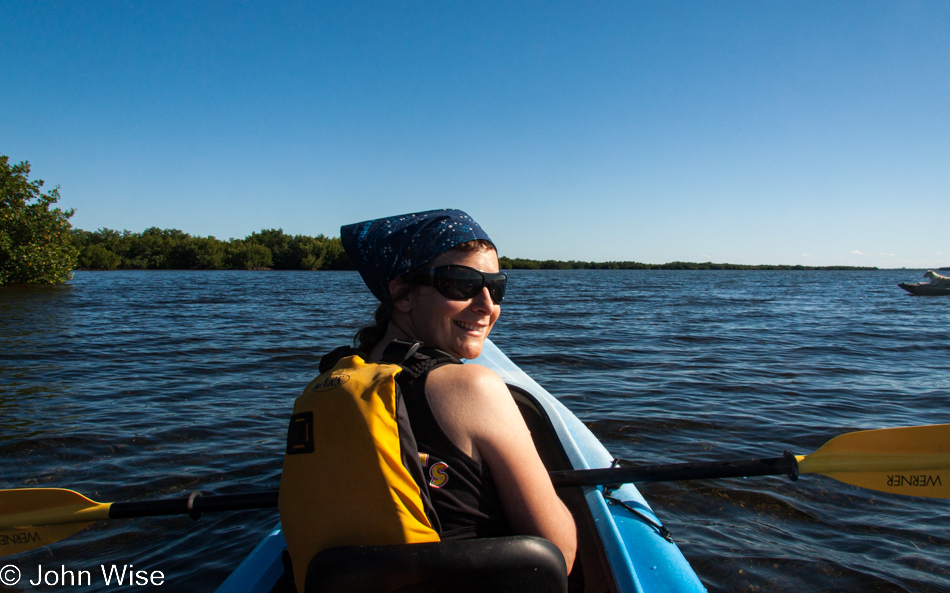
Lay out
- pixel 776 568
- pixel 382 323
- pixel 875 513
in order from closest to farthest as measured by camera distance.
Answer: pixel 382 323 → pixel 776 568 → pixel 875 513

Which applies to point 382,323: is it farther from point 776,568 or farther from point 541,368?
point 541,368

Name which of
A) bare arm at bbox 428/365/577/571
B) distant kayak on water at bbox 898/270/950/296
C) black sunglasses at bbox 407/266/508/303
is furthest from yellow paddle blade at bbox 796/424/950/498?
distant kayak on water at bbox 898/270/950/296

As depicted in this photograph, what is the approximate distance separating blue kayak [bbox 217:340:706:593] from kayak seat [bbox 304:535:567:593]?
1004 mm

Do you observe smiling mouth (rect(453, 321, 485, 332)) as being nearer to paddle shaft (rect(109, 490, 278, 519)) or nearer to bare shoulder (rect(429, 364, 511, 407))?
bare shoulder (rect(429, 364, 511, 407))

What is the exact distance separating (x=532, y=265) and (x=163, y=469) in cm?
11396

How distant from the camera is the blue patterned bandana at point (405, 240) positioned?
5.50ft

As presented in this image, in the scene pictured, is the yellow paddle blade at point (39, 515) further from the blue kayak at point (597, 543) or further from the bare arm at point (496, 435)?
the bare arm at point (496, 435)

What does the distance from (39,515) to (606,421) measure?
4803mm

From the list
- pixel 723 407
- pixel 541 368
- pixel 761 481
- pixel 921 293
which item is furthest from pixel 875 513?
pixel 921 293

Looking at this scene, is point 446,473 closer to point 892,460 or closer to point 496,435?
point 496,435

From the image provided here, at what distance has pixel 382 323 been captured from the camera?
182 cm

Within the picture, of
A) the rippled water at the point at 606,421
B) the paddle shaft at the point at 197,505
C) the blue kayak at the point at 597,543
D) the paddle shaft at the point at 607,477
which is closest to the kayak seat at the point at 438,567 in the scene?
the blue kayak at the point at 597,543

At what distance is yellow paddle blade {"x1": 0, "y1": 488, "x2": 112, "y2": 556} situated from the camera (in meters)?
2.86

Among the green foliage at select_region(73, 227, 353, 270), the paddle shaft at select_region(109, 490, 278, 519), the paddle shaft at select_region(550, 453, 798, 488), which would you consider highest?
the green foliage at select_region(73, 227, 353, 270)
